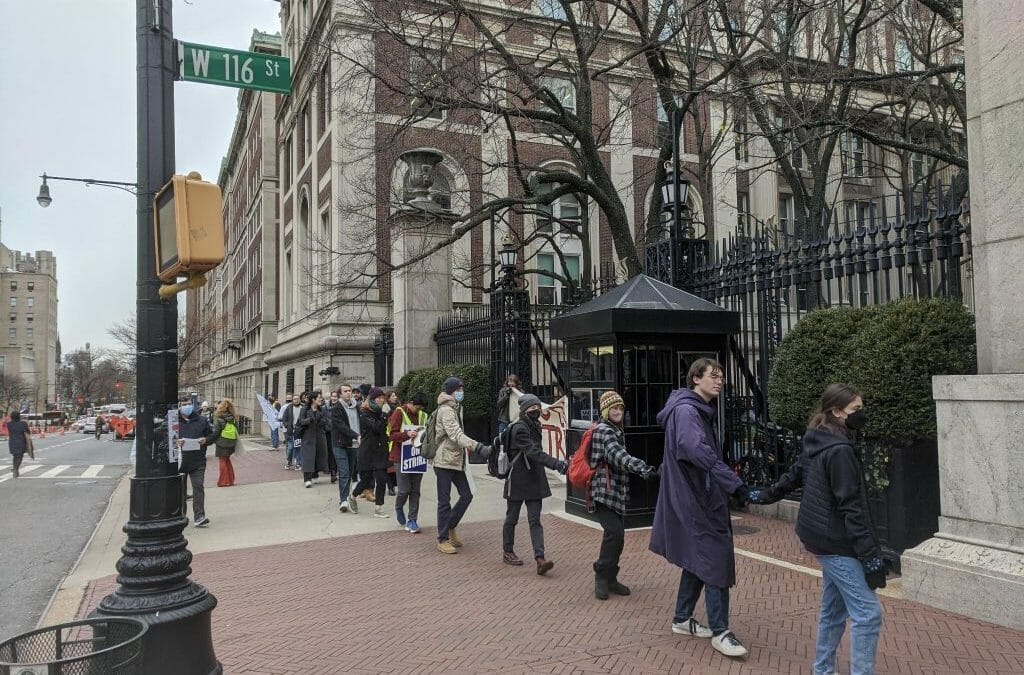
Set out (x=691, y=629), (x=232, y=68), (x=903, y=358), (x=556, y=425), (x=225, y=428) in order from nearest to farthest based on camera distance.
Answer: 1. (x=232, y=68)
2. (x=691, y=629)
3. (x=903, y=358)
4. (x=556, y=425)
5. (x=225, y=428)

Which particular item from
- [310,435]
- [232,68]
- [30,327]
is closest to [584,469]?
Result: [232,68]

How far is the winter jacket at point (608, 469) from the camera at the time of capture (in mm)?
5828

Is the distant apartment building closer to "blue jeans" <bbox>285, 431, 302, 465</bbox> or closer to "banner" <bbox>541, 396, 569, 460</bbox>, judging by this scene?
"blue jeans" <bbox>285, 431, 302, 465</bbox>

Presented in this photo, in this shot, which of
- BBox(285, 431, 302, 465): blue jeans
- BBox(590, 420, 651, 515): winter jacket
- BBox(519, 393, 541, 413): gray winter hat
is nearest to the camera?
BBox(590, 420, 651, 515): winter jacket

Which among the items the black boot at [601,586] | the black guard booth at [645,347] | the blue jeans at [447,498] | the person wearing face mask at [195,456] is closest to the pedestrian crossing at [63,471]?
the person wearing face mask at [195,456]

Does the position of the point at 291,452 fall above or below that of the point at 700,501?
below

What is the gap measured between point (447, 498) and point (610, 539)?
2.57 metres

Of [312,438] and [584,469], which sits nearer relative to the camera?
[584,469]

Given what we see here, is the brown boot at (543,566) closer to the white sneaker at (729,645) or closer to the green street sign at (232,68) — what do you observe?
the white sneaker at (729,645)

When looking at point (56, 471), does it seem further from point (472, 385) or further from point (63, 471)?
point (472, 385)

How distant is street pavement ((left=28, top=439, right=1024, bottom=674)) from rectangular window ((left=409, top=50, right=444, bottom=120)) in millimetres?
7894

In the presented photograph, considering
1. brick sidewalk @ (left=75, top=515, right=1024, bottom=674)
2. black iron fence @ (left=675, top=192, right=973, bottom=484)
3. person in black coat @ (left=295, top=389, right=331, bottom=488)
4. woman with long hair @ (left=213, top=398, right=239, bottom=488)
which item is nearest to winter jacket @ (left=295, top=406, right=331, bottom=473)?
person in black coat @ (left=295, top=389, right=331, bottom=488)

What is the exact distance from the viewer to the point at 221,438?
1272cm

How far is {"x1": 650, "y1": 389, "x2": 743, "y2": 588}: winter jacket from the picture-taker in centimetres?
458
